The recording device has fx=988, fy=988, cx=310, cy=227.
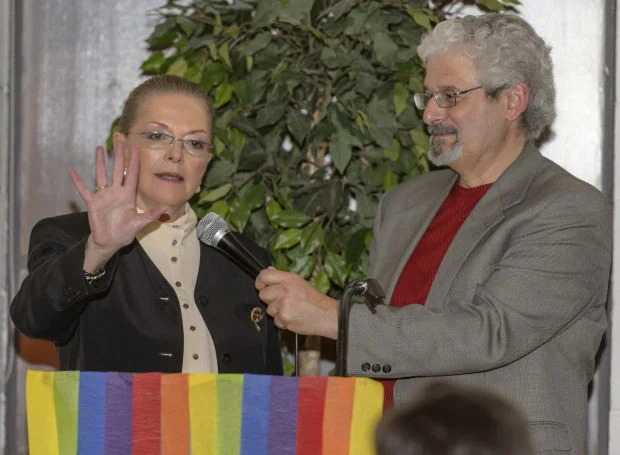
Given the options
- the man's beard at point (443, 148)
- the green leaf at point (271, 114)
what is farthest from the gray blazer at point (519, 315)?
the green leaf at point (271, 114)

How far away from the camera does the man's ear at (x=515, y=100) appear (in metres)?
2.58

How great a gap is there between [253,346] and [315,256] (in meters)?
0.78

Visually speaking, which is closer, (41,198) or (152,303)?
(152,303)

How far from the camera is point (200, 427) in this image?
189 centimetres

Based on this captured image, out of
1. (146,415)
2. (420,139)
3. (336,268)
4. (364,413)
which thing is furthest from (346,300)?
(420,139)

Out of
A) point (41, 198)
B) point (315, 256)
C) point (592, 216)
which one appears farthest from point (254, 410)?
point (41, 198)

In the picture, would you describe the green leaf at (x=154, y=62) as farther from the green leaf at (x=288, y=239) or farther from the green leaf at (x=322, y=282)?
the green leaf at (x=322, y=282)

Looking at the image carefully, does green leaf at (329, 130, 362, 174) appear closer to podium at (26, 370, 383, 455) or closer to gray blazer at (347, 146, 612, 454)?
gray blazer at (347, 146, 612, 454)

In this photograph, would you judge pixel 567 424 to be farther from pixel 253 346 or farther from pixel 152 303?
pixel 152 303

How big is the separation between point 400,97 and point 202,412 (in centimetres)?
154

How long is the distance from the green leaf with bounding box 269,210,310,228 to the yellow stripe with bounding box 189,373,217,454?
1.24 metres

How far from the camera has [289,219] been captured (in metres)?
3.11

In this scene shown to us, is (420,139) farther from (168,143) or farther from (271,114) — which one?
(168,143)

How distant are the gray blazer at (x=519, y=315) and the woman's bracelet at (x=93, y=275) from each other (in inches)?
22.5
